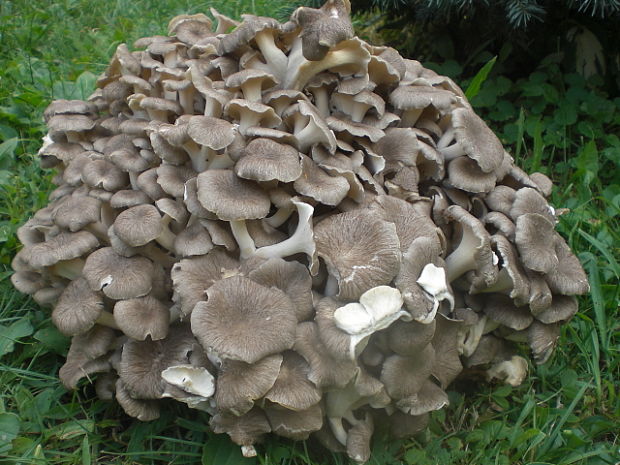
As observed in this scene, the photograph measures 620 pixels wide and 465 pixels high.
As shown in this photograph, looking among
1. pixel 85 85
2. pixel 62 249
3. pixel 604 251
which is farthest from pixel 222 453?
pixel 85 85

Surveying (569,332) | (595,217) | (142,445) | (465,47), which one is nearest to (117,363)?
(142,445)

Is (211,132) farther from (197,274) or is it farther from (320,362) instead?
(320,362)

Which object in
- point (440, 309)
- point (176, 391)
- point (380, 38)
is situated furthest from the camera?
point (380, 38)

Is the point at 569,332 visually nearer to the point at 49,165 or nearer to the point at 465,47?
the point at 465,47

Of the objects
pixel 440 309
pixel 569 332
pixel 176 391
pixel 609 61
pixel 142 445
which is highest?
pixel 609 61

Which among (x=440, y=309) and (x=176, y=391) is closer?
(x=176, y=391)

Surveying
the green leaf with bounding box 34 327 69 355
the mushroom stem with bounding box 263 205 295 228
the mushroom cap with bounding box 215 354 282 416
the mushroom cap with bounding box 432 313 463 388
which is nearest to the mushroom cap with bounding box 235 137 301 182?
the mushroom stem with bounding box 263 205 295 228

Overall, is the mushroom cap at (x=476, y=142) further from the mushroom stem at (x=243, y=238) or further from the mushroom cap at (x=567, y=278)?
the mushroom stem at (x=243, y=238)
